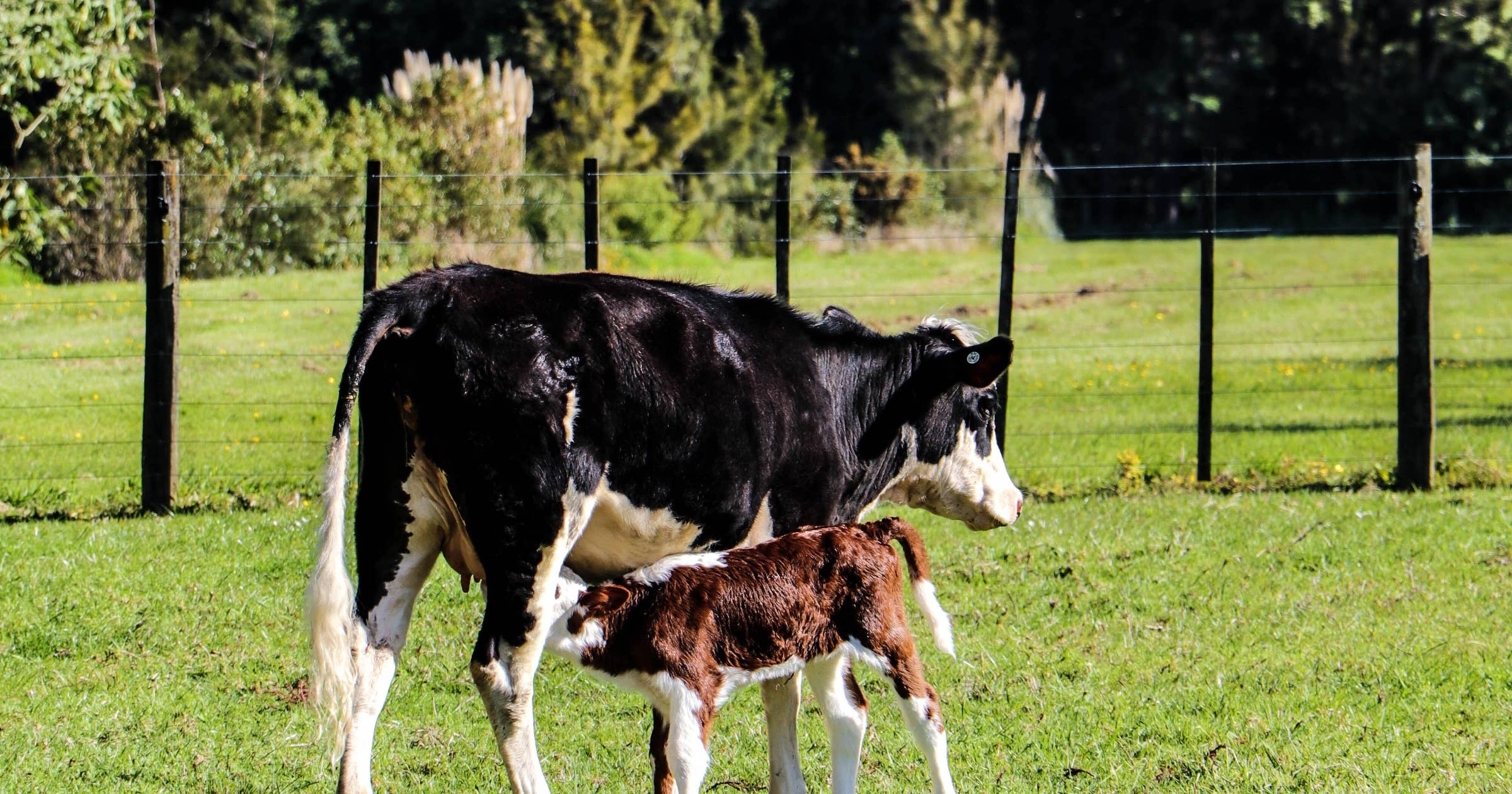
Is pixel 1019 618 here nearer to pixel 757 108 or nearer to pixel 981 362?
pixel 981 362

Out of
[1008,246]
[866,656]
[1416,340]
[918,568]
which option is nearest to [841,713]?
[866,656]

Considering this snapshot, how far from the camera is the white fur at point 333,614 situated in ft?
16.7

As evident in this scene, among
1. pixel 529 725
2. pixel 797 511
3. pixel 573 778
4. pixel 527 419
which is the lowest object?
pixel 573 778

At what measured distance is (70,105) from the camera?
1235 cm

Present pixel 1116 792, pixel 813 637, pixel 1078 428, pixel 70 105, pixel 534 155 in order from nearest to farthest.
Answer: pixel 813 637
pixel 1116 792
pixel 70 105
pixel 1078 428
pixel 534 155

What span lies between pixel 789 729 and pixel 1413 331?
7.21 metres

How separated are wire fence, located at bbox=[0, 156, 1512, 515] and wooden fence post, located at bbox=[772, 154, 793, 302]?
0.05 m

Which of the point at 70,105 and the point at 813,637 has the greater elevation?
the point at 70,105

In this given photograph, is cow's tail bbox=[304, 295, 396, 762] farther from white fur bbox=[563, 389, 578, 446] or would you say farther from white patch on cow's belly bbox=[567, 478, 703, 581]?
white patch on cow's belly bbox=[567, 478, 703, 581]

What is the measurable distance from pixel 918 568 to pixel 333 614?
1.95m

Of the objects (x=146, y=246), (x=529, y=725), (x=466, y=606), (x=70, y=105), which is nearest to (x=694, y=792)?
(x=529, y=725)

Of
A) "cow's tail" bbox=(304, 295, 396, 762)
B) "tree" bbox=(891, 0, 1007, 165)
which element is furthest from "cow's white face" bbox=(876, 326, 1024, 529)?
"tree" bbox=(891, 0, 1007, 165)

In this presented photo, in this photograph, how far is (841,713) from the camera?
548 cm

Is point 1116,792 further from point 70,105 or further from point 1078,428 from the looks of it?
point 70,105
